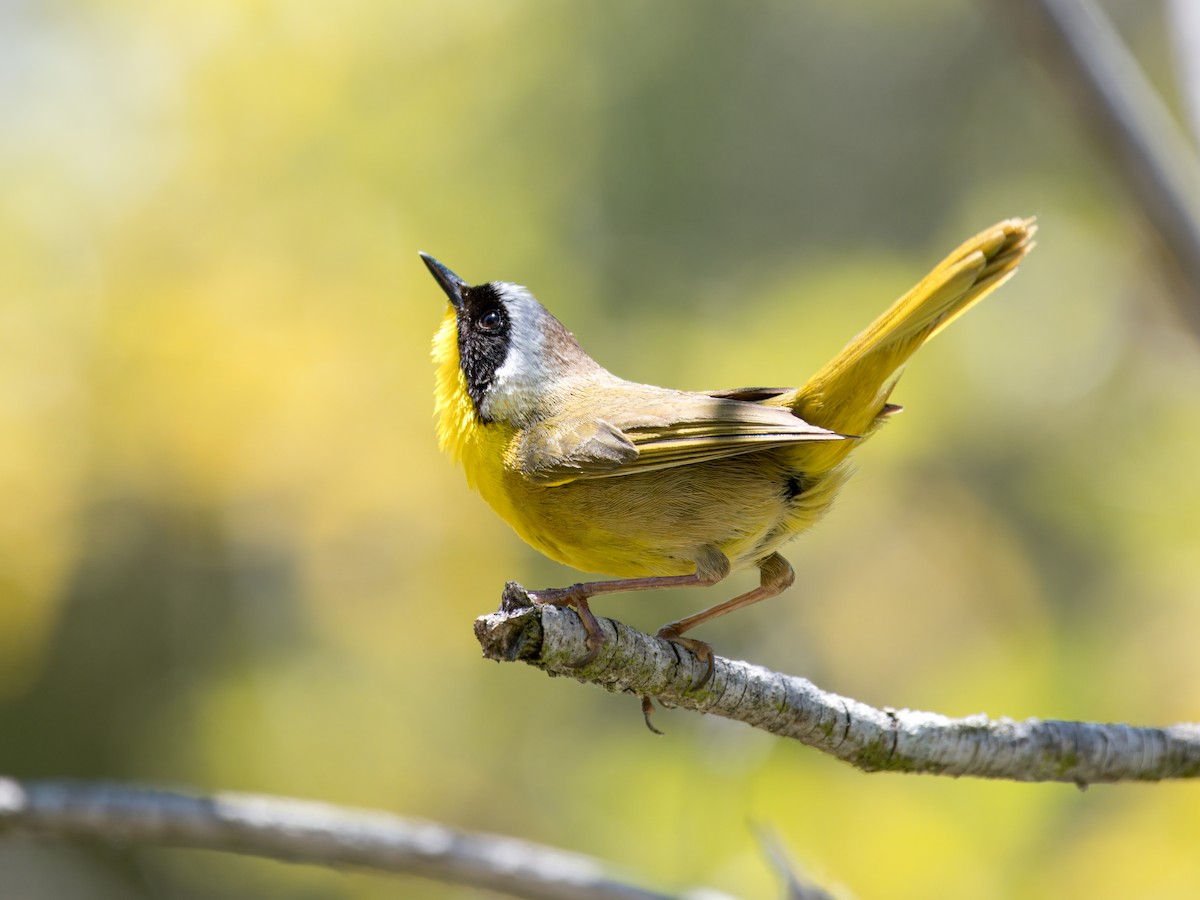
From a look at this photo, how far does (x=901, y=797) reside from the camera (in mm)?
4051

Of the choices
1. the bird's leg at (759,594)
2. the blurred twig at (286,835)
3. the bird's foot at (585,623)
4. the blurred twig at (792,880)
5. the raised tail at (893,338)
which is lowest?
the blurred twig at (286,835)

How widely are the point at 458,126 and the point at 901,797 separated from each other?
4.99 meters

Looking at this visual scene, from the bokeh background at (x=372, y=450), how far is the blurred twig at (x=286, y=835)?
1.41 metres

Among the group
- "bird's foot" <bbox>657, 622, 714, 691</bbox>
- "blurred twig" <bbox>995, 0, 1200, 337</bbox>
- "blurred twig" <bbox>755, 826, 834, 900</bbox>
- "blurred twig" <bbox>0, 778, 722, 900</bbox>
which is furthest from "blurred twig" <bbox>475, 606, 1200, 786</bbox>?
"blurred twig" <bbox>995, 0, 1200, 337</bbox>

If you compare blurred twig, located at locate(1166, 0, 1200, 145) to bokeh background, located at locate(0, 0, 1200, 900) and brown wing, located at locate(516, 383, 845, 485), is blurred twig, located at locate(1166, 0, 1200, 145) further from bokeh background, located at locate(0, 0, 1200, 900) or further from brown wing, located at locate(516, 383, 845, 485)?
bokeh background, located at locate(0, 0, 1200, 900)

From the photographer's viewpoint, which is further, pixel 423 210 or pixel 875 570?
pixel 423 210

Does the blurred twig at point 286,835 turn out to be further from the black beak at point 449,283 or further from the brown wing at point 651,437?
the black beak at point 449,283

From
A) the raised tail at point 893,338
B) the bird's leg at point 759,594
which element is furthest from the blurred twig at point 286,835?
the raised tail at point 893,338

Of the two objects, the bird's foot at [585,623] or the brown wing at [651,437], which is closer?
the bird's foot at [585,623]

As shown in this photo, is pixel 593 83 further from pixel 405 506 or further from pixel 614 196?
pixel 405 506

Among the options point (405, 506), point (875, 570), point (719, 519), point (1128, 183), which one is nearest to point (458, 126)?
point (405, 506)

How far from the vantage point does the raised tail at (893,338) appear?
3.03 meters

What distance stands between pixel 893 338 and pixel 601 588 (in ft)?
3.44

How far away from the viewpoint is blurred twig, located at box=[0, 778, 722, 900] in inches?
129
